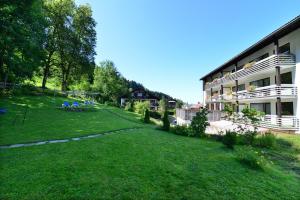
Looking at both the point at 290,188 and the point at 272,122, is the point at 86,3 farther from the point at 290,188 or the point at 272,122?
the point at 290,188

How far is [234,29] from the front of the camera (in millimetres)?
23656

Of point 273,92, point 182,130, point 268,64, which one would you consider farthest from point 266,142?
point 268,64

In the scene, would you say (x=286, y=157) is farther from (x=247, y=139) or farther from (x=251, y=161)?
(x=251, y=161)

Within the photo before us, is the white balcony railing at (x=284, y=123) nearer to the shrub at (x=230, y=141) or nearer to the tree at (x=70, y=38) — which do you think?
the shrub at (x=230, y=141)

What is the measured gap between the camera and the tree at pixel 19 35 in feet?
64.5

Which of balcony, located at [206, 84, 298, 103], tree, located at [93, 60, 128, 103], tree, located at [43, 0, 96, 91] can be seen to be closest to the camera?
balcony, located at [206, 84, 298, 103]

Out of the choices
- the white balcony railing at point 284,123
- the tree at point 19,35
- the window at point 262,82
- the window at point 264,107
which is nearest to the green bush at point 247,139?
the white balcony railing at point 284,123

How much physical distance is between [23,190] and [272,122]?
21.0 meters

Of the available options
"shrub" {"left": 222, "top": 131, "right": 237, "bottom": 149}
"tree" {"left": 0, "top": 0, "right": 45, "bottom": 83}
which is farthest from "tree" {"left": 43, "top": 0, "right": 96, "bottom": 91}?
"shrub" {"left": 222, "top": 131, "right": 237, "bottom": 149}

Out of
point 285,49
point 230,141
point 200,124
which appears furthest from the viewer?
point 285,49

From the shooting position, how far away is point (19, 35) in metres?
20.9

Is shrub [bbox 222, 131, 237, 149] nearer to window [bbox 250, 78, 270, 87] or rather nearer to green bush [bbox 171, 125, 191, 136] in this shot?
green bush [bbox 171, 125, 191, 136]

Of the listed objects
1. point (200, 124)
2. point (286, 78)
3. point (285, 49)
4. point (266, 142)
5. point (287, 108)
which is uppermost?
point (285, 49)

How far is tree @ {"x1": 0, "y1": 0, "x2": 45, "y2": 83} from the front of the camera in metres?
19.7
